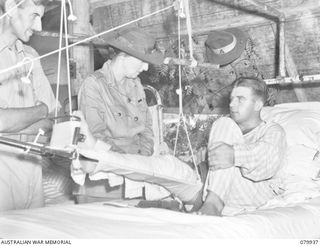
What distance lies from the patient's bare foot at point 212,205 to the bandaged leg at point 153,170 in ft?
0.38

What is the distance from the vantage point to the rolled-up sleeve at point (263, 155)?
2025 mm

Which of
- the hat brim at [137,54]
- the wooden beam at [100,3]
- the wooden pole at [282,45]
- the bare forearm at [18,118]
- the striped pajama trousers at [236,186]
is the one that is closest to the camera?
the bare forearm at [18,118]

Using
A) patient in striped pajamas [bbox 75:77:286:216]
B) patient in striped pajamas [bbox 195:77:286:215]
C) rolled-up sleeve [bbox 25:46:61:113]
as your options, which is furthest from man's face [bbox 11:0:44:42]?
patient in striped pajamas [bbox 195:77:286:215]

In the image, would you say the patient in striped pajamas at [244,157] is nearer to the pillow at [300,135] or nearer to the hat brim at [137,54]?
the pillow at [300,135]

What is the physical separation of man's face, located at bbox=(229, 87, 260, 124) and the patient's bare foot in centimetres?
39

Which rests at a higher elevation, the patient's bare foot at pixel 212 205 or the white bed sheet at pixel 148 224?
the white bed sheet at pixel 148 224

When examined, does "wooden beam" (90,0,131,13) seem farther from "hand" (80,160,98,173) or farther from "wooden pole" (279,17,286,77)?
"hand" (80,160,98,173)

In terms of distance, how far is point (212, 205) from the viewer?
1.98 metres

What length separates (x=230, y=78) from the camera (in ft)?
10.1

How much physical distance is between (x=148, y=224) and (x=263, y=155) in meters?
0.72

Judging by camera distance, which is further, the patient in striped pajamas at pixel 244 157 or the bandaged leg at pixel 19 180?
the patient in striped pajamas at pixel 244 157

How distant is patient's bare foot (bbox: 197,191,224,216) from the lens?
6.41 ft

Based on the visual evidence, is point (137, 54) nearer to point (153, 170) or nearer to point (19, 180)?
point (153, 170)

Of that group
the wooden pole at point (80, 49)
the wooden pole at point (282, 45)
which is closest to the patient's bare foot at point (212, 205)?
the wooden pole at point (282, 45)
